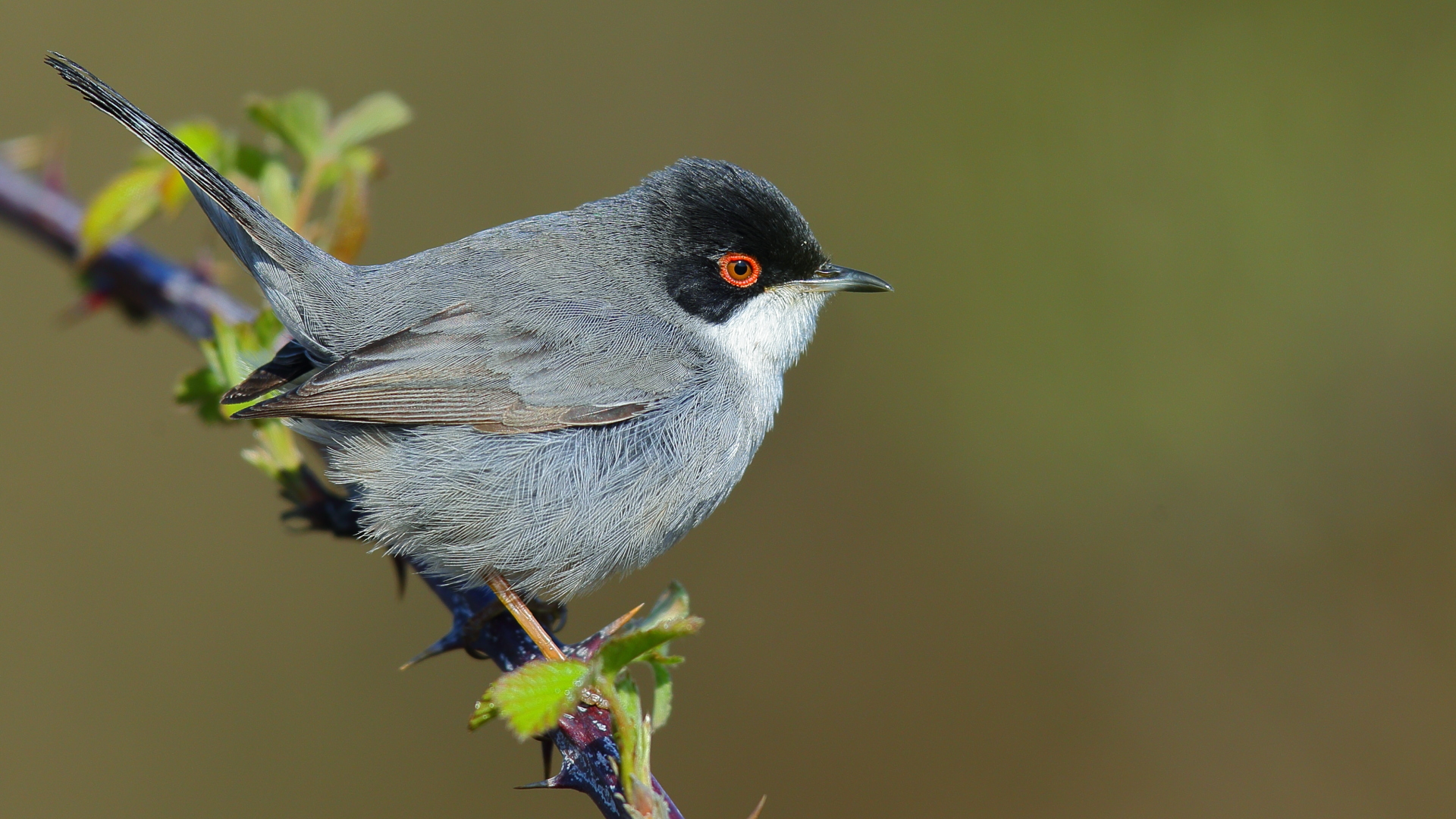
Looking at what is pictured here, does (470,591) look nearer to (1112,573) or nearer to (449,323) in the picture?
(449,323)

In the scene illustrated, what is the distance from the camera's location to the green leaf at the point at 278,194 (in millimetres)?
3553

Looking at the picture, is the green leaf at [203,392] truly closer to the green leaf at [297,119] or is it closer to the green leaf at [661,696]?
the green leaf at [297,119]

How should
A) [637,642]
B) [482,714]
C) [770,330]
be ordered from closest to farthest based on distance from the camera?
[637,642] < [482,714] < [770,330]

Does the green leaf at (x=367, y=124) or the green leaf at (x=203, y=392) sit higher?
the green leaf at (x=367, y=124)

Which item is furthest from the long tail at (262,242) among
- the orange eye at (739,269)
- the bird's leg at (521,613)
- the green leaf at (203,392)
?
the orange eye at (739,269)

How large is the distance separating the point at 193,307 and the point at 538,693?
2.23 metres

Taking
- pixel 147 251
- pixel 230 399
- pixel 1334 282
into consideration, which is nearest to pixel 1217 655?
pixel 1334 282

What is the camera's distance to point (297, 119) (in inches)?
134

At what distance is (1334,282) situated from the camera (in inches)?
221

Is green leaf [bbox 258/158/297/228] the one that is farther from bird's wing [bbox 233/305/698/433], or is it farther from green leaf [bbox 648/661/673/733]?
green leaf [bbox 648/661/673/733]

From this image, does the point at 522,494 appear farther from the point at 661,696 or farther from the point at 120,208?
the point at 120,208

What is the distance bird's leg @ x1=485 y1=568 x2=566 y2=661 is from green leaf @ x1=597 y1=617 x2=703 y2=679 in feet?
3.72

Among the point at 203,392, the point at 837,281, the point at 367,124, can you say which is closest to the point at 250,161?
the point at 367,124

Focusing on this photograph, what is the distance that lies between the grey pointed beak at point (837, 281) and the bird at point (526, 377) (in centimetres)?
14
